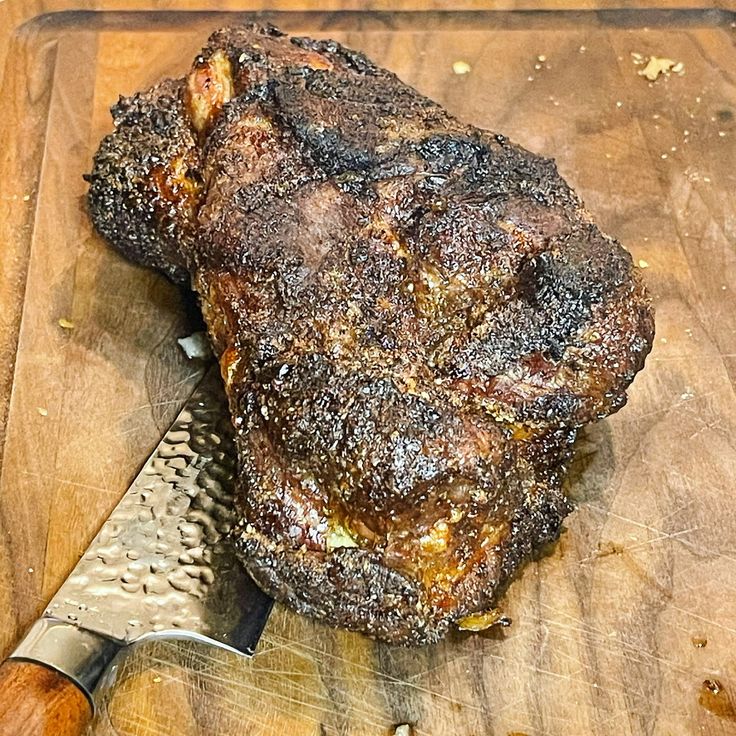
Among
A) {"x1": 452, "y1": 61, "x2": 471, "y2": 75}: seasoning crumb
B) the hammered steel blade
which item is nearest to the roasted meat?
the hammered steel blade

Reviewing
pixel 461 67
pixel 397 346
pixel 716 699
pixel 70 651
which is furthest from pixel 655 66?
pixel 70 651

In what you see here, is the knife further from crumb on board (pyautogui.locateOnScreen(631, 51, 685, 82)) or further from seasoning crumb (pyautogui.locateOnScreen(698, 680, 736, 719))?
crumb on board (pyautogui.locateOnScreen(631, 51, 685, 82))

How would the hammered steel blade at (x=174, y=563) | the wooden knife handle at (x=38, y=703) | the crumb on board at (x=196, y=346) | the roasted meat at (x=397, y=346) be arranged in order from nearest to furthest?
the wooden knife handle at (x=38, y=703) → the roasted meat at (x=397, y=346) → the hammered steel blade at (x=174, y=563) → the crumb on board at (x=196, y=346)

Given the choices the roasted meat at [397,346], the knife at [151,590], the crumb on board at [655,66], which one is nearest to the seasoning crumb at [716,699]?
the roasted meat at [397,346]

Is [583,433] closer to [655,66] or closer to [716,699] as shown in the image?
[716,699]

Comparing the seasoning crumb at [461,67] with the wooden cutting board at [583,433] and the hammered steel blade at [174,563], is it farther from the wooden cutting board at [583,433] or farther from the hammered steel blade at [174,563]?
the hammered steel blade at [174,563]

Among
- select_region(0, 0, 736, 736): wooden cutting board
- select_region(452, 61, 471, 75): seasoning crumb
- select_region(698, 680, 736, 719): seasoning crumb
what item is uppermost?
select_region(452, 61, 471, 75): seasoning crumb

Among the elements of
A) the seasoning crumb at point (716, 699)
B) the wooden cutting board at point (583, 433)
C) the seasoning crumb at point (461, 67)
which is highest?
the seasoning crumb at point (461, 67)

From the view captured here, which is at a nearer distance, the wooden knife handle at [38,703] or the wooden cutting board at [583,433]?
the wooden knife handle at [38,703]
